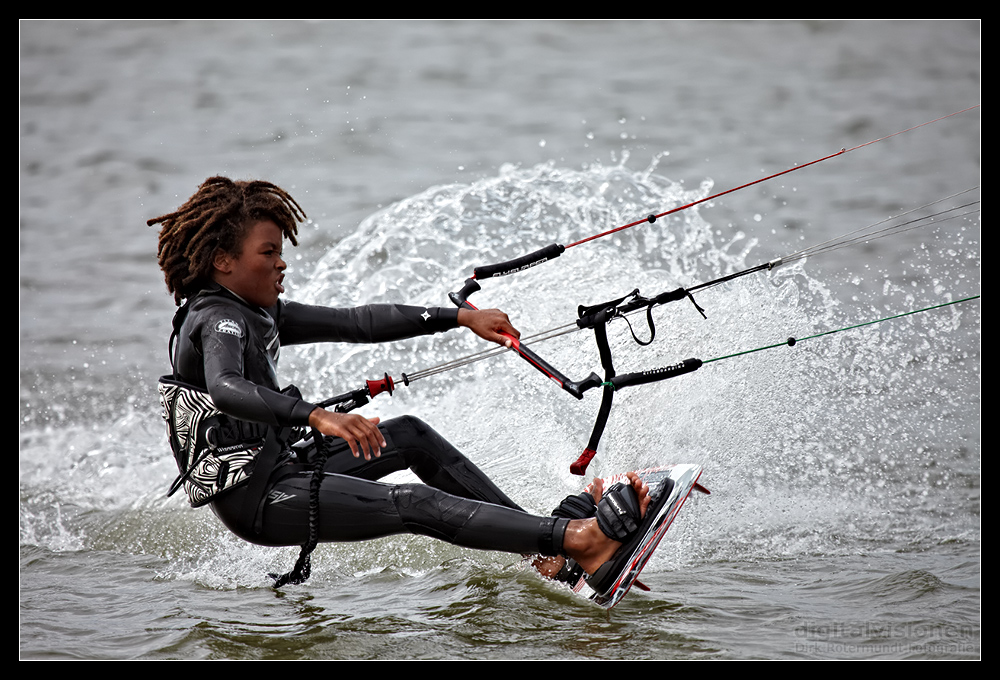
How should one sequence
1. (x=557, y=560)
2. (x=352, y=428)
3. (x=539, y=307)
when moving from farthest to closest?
(x=539, y=307) < (x=557, y=560) < (x=352, y=428)

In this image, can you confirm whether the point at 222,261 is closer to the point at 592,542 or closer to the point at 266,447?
the point at 266,447

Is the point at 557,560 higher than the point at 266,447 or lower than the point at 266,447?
lower

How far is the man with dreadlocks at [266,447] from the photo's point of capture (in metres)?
3.08

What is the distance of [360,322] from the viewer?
3.68 meters

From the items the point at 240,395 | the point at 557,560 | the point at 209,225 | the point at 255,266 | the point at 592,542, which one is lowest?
the point at 557,560

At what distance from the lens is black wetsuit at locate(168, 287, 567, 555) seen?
298cm

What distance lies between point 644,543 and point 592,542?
17 cm

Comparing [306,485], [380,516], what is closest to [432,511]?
[380,516]

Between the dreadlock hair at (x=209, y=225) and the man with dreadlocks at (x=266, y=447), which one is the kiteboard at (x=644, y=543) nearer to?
the man with dreadlocks at (x=266, y=447)

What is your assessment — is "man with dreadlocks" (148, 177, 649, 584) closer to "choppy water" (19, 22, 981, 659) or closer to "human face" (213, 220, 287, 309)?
"human face" (213, 220, 287, 309)

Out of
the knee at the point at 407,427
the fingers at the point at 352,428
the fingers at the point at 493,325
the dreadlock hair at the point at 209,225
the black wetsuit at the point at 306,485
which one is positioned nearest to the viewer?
the fingers at the point at 352,428

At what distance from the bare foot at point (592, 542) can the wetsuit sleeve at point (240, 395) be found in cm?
91

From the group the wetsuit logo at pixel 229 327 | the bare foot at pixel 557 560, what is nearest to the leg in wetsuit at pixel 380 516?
the bare foot at pixel 557 560

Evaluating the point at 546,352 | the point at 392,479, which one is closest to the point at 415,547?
the point at 392,479
